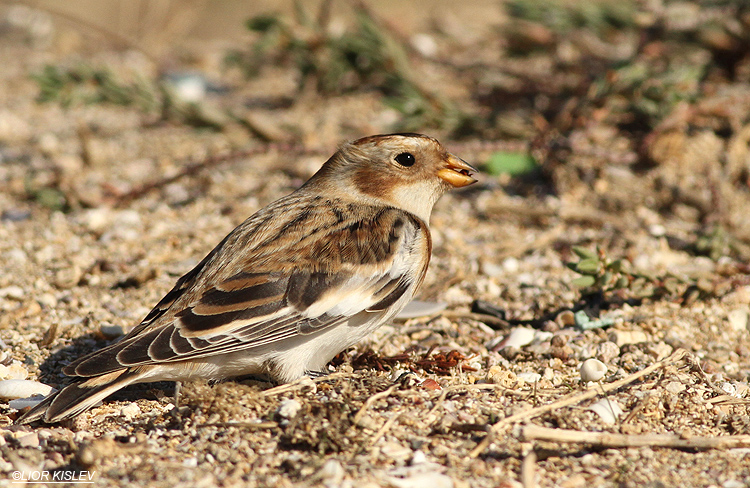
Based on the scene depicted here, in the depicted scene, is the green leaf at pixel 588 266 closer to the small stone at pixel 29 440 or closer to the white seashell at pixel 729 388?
the white seashell at pixel 729 388

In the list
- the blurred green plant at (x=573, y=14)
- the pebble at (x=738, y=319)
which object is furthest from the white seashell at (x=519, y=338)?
the blurred green plant at (x=573, y=14)

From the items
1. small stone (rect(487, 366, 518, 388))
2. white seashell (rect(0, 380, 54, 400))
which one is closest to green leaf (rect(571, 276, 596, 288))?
small stone (rect(487, 366, 518, 388))

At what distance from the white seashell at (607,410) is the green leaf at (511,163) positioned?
260cm

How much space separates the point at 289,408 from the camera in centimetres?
263

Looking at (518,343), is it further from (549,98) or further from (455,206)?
(549,98)

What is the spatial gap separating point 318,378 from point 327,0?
3.67m

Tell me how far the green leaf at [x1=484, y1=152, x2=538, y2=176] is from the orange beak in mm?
1516

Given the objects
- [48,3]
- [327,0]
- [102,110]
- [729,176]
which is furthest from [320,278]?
[48,3]

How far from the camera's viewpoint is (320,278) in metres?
2.99

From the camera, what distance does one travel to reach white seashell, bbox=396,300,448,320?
3.66 m

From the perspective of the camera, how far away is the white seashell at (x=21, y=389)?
9.57ft

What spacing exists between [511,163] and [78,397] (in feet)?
10.6

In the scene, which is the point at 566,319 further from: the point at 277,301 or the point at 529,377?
the point at 277,301

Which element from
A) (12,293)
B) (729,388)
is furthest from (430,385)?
(12,293)
